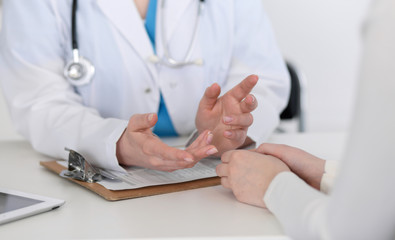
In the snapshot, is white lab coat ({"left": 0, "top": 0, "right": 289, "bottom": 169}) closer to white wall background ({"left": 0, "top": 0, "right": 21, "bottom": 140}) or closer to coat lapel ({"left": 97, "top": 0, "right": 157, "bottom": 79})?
coat lapel ({"left": 97, "top": 0, "right": 157, "bottom": 79})

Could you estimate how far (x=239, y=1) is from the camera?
4.44ft

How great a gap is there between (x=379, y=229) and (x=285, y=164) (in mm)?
226

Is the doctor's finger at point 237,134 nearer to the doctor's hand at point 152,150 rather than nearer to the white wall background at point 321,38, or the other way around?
the doctor's hand at point 152,150

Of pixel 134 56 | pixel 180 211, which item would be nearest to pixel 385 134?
pixel 180 211

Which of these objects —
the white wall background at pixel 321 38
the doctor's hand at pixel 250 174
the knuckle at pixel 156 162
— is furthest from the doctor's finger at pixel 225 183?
the white wall background at pixel 321 38

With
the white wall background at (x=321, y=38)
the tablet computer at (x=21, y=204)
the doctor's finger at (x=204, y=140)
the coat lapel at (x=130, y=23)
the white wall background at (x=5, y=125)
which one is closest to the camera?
the tablet computer at (x=21, y=204)

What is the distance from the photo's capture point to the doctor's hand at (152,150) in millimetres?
755

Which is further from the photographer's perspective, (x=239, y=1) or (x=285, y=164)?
(x=239, y=1)

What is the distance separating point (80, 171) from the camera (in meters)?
0.84

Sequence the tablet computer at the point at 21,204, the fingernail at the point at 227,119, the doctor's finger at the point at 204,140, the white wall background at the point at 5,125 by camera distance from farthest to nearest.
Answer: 1. the white wall background at the point at 5,125
2. the fingernail at the point at 227,119
3. the doctor's finger at the point at 204,140
4. the tablet computer at the point at 21,204

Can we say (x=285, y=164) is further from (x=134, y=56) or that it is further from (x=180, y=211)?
(x=134, y=56)

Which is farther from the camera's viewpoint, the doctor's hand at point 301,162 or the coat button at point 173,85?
the coat button at point 173,85

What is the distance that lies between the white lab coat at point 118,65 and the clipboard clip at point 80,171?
0.41ft

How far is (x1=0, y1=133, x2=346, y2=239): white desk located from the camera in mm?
602
